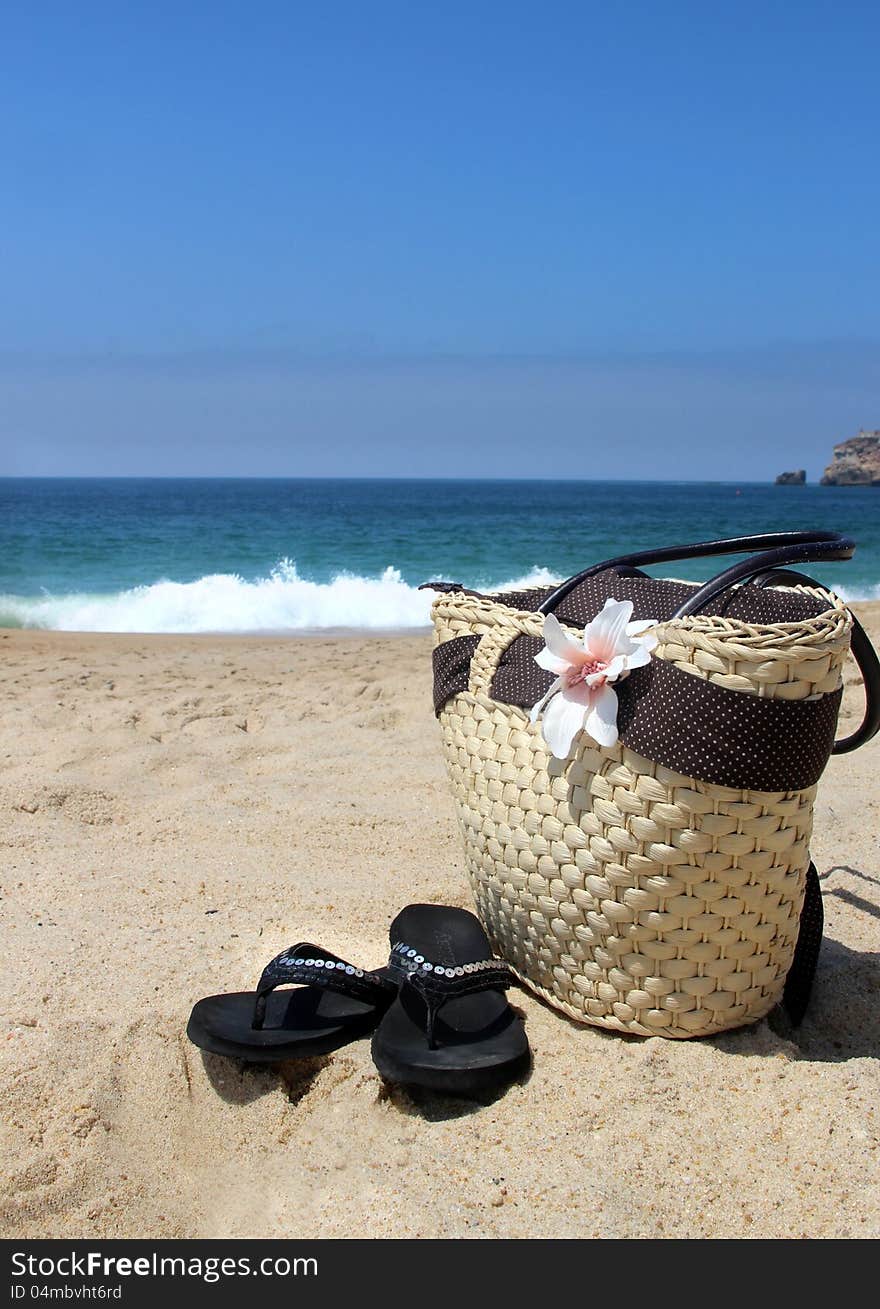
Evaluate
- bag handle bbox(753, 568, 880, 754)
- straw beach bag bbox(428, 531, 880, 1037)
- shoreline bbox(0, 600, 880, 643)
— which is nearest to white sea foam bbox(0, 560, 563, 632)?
shoreline bbox(0, 600, 880, 643)

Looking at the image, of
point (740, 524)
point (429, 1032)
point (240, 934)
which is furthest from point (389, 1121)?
point (740, 524)

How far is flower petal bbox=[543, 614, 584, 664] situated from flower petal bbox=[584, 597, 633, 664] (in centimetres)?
2

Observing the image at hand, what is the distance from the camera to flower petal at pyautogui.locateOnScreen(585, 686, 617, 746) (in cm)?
170

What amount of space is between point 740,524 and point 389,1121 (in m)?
37.4

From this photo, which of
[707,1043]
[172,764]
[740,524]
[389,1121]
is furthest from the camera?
[740,524]

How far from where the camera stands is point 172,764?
3.74m

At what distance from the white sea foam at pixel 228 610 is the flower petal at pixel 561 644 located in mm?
9444

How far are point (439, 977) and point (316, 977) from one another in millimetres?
231

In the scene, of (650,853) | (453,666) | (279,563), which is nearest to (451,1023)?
(650,853)

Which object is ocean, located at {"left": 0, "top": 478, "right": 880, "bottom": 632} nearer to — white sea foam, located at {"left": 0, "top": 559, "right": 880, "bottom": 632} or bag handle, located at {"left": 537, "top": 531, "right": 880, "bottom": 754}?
white sea foam, located at {"left": 0, "top": 559, "right": 880, "bottom": 632}

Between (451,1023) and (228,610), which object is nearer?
(451,1023)

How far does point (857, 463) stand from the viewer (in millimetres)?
89938

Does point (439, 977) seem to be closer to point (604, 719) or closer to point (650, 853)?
point (650, 853)
